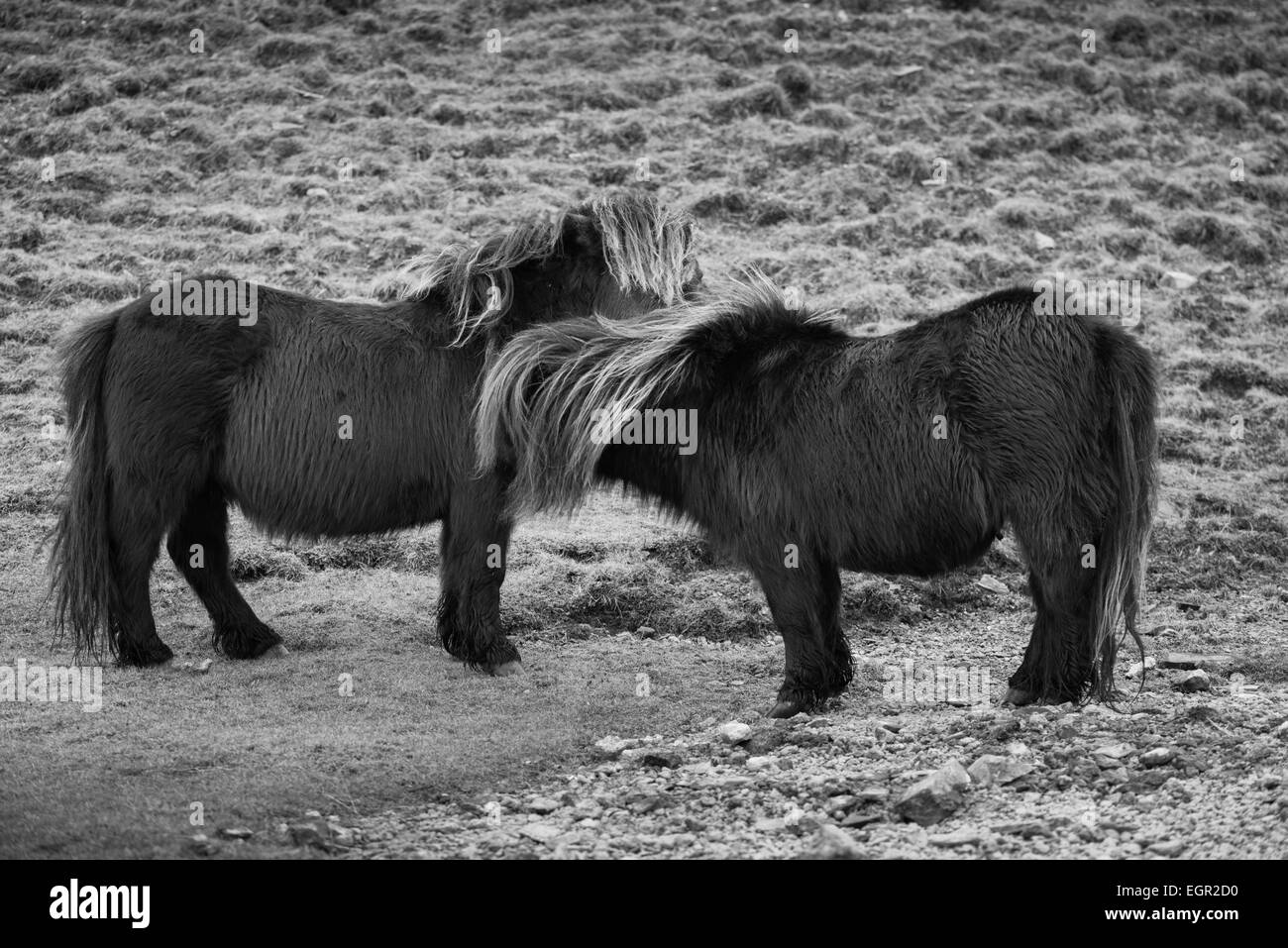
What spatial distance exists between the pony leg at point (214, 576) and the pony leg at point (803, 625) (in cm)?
295

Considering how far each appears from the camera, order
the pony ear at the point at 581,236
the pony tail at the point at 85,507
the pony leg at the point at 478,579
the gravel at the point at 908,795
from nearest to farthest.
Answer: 1. the gravel at the point at 908,795
2. the pony tail at the point at 85,507
3. the pony leg at the point at 478,579
4. the pony ear at the point at 581,236

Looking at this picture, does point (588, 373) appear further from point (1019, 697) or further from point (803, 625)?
point (1019, 697)

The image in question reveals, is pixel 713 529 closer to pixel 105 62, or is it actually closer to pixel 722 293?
pixel 722 293

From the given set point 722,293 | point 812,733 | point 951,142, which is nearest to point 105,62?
point 951,142

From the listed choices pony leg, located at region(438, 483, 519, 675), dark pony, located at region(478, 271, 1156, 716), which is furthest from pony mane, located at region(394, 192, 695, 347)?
pony leg, located at region(438, 483, 519, 675)

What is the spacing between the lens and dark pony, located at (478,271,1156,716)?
596cm

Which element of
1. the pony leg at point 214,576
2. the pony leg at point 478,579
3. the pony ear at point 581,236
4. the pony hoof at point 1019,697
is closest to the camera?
the pony hoof at point 1019,697

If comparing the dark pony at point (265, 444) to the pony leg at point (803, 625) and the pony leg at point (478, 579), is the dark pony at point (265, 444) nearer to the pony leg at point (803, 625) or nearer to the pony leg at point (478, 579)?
the pony leg at point (478, 579)

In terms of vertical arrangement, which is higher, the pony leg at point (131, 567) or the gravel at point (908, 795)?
the pony leg at point (131, 567)

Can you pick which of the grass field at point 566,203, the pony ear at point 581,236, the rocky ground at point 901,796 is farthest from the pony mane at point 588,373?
the rocky ground at point 901,796

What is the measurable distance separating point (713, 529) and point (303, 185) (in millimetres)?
9374

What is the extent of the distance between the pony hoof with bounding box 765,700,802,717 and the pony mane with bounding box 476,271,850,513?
1.43 meters

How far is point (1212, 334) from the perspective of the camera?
1247 centimetres

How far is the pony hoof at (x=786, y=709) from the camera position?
6332 millimetres
